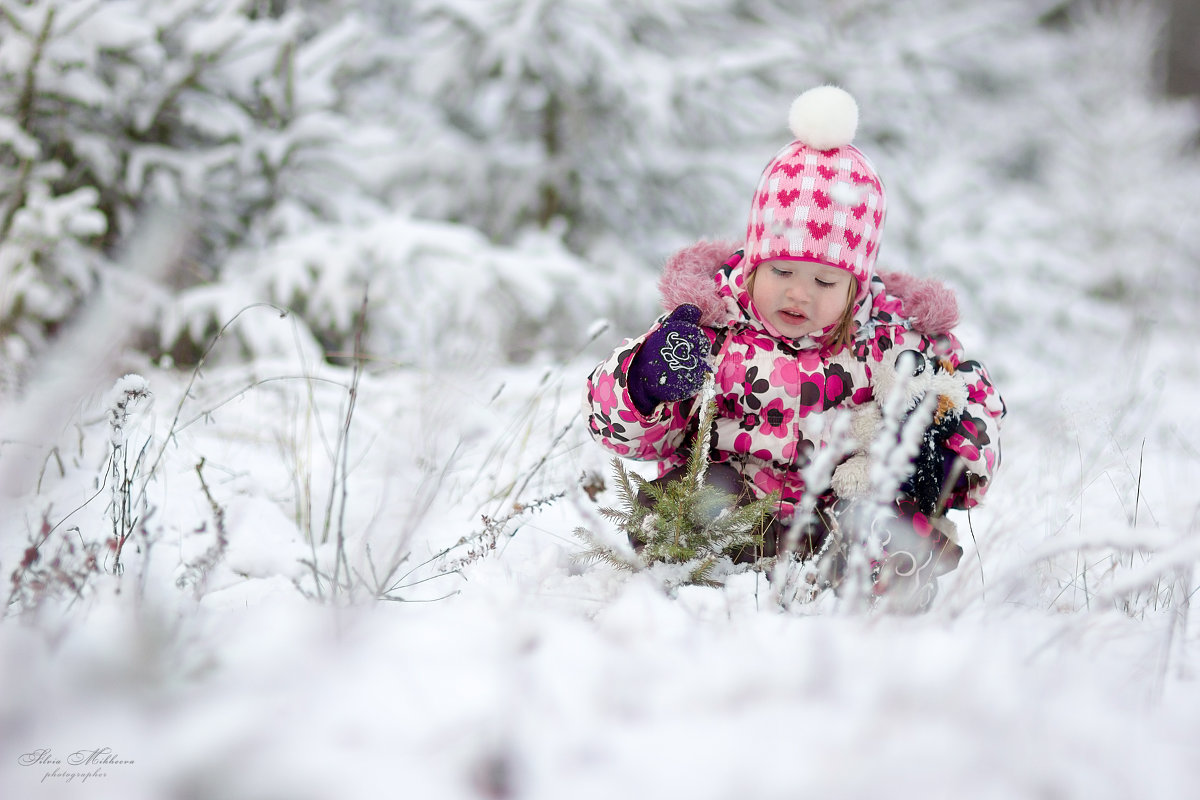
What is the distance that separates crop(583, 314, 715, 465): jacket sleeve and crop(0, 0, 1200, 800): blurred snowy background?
0.20 metres

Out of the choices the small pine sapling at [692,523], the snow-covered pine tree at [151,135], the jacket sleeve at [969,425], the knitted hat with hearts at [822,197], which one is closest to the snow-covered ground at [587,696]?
the small pine sapling at [692,523]

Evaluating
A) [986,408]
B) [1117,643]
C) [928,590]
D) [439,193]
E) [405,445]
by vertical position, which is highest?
[439,193]

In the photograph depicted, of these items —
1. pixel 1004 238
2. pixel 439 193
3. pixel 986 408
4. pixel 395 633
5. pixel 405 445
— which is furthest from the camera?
pixel 1004 238

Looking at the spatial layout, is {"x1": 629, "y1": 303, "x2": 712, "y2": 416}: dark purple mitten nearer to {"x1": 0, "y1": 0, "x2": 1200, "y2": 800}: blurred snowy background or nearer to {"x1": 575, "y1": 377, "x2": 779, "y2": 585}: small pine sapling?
{"x1": 575, "y1": 377, "x2": 779, "y2": 585}: small pine sapling

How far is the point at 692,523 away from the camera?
66.2 inches

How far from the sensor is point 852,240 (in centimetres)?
179

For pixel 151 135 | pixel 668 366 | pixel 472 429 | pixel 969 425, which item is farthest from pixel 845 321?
pixel 151 135

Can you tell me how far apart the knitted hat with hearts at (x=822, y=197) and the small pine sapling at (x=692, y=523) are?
0.42 meters

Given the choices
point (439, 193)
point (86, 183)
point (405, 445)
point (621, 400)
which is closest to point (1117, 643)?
point (621, 400)

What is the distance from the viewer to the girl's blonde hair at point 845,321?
6.05 ft

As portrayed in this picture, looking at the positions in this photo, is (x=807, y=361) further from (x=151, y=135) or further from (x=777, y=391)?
(x=151, y=135)

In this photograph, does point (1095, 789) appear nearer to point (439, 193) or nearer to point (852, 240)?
point (852, 240)

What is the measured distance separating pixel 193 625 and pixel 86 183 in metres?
3.75

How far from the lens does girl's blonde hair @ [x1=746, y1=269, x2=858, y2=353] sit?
1.84 metres
